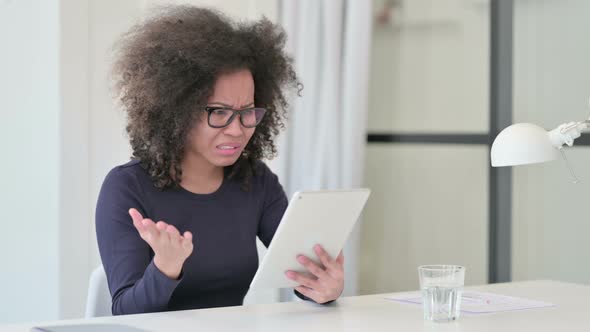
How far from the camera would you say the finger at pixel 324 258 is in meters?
2.07

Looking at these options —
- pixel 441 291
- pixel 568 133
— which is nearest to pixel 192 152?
pixel 441 291

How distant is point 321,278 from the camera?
6.83 feet

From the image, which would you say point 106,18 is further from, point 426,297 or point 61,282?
point 426,297

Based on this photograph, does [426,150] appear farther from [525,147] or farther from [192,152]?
[525,147]

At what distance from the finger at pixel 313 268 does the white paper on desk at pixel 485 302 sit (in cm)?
21

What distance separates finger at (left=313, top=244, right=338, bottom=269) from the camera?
207cm

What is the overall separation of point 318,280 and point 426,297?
29 cm

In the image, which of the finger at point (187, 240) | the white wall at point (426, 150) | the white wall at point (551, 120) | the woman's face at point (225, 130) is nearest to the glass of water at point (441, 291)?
the finger at point (187, 240)

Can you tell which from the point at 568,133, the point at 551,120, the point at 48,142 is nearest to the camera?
the point at 568,133

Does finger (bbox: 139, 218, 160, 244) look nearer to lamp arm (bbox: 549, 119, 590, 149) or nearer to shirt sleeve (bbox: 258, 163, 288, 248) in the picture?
shirt sleeve (bbox: 258, 163, 288, 248)

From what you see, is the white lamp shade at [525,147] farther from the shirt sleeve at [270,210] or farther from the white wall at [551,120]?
the white wall at [551,120]

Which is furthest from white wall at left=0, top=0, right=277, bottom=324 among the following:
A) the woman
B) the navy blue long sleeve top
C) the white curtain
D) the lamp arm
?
the lamp arm

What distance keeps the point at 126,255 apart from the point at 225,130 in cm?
41

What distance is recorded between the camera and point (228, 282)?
92.5 inches
